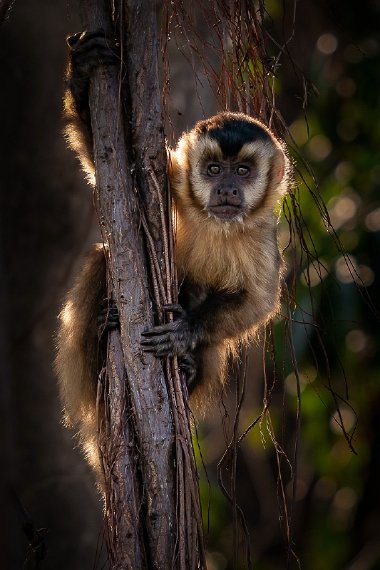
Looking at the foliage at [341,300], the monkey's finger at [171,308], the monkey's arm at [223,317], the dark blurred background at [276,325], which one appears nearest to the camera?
the monkey's finger at [171,308]

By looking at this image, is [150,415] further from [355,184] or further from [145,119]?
[355,184]

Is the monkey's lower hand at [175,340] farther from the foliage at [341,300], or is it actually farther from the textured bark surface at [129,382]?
the foliage at [341,300]

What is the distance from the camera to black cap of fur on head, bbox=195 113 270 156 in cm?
377

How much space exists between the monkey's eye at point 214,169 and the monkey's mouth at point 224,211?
18 centimetres

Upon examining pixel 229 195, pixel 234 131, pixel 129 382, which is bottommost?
pixel 129 382

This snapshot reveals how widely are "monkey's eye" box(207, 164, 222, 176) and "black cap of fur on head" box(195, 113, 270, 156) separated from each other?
0.07 metres

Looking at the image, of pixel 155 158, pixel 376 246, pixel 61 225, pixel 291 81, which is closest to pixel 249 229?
pixel 155 158

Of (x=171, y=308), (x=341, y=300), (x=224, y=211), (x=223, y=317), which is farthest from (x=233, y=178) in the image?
(x=341, y=300)

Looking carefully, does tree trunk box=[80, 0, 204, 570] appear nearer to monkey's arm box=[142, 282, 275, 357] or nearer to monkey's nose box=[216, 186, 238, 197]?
monkey's arm box=[142, 282, 275, 357]

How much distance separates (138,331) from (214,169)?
3.73ft

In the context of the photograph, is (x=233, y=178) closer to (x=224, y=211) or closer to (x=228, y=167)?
(x=228, y=167)

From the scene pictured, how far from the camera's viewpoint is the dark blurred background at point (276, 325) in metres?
5.79

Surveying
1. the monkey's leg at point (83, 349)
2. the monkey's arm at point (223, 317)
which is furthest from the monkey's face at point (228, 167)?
the monkey's leg at point (83, 349)

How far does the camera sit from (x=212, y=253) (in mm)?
3939
